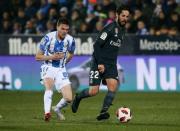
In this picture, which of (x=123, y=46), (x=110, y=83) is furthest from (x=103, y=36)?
(x=123, y=46)

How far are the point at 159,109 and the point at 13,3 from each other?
12.5 m

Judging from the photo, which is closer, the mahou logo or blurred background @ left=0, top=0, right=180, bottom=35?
the mahou logo

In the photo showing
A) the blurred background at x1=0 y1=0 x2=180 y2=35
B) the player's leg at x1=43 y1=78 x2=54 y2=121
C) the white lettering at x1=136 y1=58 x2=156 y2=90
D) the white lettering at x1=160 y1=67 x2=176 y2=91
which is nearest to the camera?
the player's leg at x1=43 y1=78 x2=54 y2=121

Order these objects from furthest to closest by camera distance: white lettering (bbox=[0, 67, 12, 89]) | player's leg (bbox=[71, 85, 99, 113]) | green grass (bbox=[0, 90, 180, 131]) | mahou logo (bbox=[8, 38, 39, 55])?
mahou logo (bbox=[8, 38, 39, 55]) < white lettering (bbox=[0, 67, 12, 89]) < player's leg (bbox=[71, 85, 99, 113]) < green grass (bbox=[0, 90, 180, 131])

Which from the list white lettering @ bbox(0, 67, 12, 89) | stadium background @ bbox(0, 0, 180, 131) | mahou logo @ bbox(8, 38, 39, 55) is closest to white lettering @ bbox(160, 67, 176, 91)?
stadium background @ bbox(0, 0, 180, 131)

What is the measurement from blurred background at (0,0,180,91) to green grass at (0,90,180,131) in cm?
120

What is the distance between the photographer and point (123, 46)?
82.5ft

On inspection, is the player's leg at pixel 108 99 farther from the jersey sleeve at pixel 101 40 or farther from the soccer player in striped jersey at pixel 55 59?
the soccer player in striped jersey at pixel 55 59

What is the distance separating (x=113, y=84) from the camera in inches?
586

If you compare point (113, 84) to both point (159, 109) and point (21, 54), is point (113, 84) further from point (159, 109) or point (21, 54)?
point (21, 54)

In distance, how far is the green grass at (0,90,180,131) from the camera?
43.8 ft

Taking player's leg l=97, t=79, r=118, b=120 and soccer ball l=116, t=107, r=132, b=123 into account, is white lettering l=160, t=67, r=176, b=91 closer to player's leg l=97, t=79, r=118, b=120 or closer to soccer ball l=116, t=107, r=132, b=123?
player's leg l=97, t=79, r=118, b=120

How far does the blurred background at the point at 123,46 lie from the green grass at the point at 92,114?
1.20 metres

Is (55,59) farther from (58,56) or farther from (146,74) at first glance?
(146,74)
